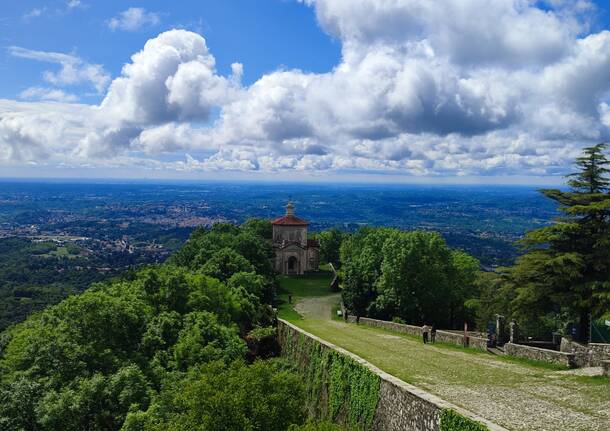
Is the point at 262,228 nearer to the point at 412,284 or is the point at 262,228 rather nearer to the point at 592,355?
the point at 412,284

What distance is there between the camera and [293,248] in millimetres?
58625

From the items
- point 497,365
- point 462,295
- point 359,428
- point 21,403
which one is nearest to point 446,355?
point 497,365

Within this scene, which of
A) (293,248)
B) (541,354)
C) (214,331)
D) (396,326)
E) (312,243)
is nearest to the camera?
(541,354)

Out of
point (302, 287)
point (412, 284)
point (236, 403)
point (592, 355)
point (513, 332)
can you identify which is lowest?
point (302, 287)

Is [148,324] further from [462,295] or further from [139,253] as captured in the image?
[139,253]

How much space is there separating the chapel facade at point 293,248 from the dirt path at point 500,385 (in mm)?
36220

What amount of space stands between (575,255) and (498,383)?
819cm

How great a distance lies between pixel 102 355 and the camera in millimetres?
20281

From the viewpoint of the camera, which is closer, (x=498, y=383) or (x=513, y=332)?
(x=498, y=383)

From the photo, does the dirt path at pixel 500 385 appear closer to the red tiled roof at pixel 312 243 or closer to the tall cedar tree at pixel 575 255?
the tall cedar tree at pixel 575 255

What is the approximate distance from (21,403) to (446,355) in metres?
14.7

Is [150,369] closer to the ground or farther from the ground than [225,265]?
closer to the ground

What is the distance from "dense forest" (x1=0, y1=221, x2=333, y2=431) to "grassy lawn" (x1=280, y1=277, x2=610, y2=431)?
3602 mm

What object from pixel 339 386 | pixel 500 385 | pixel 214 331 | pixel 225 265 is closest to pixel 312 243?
pixel 225 265
